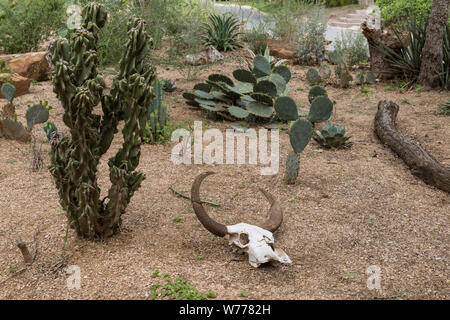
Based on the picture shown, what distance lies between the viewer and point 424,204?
11.7ft

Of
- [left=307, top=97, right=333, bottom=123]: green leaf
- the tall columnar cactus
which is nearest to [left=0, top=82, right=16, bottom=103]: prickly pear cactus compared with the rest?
the tall columnar cactus

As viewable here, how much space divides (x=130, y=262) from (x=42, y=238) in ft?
2.06

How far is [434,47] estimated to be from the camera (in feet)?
20.1

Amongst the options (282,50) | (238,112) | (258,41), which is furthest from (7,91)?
(282,50)

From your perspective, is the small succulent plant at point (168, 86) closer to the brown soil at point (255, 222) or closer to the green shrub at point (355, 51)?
the brown soil at point (255, 222)

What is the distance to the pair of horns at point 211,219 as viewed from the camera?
9.13 feet

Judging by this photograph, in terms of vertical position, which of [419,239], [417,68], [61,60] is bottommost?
[419,239]

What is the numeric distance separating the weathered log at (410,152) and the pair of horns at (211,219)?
1.56 meters

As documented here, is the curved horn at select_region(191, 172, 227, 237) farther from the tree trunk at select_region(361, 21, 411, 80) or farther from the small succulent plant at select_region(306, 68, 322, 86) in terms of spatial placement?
the tree trunk at select_region(361, 21, 411, 80)

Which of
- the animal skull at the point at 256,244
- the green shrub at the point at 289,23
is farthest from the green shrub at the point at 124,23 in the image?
the animal skull at the point at 256,244

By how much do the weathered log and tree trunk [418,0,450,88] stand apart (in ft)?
4.62

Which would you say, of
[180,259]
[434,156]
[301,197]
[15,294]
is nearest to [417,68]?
[434,156]

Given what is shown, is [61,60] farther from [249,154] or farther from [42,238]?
[249,154]
